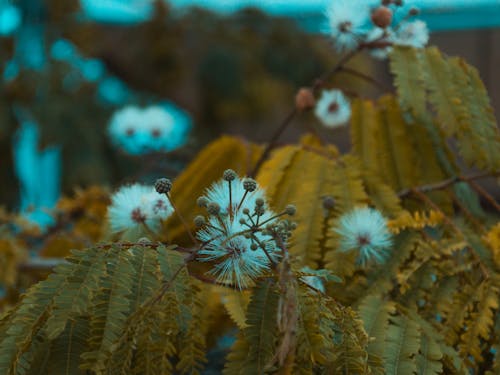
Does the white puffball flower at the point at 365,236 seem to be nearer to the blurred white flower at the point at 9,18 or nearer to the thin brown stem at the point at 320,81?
the thin brown stem at the point at 320,81

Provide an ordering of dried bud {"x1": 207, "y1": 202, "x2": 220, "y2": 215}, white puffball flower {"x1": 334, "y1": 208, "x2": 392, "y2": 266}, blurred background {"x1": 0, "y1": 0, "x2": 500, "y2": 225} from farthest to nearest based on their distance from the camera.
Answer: blurred background {"x1": 0, "y1": 0, "x2": 500, "y2": 225} < white puffball flower {"x1": 334, "y1": 208, "x2": 392, "y2": 266} < dried bud {"x1": 207, "y1": 202, "x2": 220, "y2": 215}

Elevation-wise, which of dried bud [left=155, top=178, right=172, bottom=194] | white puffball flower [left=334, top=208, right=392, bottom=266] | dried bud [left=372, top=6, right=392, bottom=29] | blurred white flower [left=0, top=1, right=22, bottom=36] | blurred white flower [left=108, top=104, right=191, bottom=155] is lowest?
dried bud [left=155, top=178, right=172, bottom=194]

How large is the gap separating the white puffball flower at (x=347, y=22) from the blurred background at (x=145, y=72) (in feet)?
1.89

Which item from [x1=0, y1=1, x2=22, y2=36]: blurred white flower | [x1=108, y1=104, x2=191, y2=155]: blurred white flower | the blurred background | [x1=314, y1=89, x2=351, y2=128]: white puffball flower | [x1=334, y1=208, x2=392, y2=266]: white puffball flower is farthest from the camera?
[x1=0, y1=1, x2=22, y2=36]: blurred white flower

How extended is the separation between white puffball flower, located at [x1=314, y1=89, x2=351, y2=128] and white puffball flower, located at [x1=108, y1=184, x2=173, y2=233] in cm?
46

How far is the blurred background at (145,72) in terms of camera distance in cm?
309

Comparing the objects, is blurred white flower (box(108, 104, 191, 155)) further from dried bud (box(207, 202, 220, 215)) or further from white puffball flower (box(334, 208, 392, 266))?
dried bud (box(207, 202, 220, 215))

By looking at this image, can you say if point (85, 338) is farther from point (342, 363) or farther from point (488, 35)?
point (488, 35)

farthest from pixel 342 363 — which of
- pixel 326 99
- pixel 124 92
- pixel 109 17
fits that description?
Answer: pixel 109 17

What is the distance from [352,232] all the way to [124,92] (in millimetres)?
3574

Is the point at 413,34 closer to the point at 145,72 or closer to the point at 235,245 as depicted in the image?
the point at 235,245

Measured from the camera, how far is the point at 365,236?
0.81m

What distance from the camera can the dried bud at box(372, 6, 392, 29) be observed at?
969 millimetres

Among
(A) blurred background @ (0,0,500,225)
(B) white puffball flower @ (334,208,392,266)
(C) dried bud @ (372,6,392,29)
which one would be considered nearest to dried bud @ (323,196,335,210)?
(B) white puffball flower @ (334,208,392,266)
